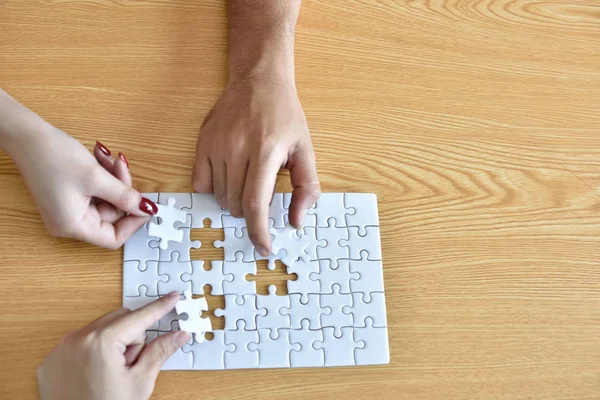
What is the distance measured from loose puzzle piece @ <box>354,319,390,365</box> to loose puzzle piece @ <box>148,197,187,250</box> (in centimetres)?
37

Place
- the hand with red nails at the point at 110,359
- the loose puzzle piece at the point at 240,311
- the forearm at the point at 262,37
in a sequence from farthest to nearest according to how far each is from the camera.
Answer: the forearm at the point at 262,37 → the loose puzzle piece at the point at 240,311 → the hand with red nails at the point at 110,359

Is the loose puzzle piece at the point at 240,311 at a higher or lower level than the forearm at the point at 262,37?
lower

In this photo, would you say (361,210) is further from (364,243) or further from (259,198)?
(259,198)

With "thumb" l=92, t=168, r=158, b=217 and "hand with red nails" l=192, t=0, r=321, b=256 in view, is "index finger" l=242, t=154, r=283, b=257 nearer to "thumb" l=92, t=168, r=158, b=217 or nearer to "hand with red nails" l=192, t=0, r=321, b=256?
"hand with red nails" l=192, t=0, r=321, b=256

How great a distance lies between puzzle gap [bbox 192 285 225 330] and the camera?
3.15ft

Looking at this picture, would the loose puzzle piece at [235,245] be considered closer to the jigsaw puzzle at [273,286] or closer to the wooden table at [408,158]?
the jigsaw puzzle at [273,286]

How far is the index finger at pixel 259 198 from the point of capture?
95 centimetres

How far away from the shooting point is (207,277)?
978 millimetres

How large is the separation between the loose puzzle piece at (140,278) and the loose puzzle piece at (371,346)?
0.36m

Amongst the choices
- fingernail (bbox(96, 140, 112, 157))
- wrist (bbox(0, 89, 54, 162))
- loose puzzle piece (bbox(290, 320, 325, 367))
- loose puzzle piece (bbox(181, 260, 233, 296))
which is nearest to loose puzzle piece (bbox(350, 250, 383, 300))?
loose puzzle piece (bbox(290, 320, 325, 367))

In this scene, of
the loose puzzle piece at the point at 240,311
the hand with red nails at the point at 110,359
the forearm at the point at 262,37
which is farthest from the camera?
the forearm at the point at 262,37

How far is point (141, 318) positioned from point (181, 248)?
0.48ft

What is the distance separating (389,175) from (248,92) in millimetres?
321

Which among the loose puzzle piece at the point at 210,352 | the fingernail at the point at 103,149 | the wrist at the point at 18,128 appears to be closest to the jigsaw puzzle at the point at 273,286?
the loose puzzle piece at the point at 210,352
